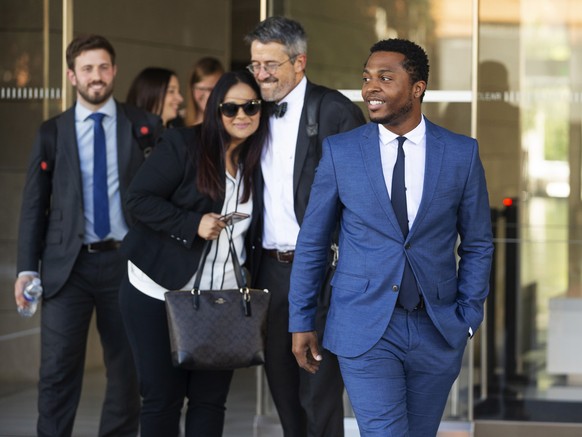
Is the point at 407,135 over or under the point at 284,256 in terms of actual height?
over

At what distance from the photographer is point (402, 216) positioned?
13.0 feet

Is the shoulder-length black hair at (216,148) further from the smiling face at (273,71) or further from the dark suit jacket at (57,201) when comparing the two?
the dark suit jacket at (57,201)

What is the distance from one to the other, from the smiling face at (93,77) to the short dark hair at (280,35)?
1.05 meters

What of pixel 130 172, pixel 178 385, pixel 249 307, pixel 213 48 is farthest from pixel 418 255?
pixel 213 48

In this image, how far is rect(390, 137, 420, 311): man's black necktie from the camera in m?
3.91

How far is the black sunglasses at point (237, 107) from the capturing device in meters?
4.82

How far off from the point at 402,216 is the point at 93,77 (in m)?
2.34

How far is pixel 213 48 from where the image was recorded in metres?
9.78

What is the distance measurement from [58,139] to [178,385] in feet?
4.80

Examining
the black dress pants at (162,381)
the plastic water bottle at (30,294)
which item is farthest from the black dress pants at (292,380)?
the plastic water bottle at (30,294)

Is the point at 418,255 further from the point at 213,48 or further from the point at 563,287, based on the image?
the point at 213,48

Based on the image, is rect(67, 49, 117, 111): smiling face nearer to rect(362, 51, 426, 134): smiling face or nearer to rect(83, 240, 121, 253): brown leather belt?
rect(83, 240, 121, 253): brown leather belt

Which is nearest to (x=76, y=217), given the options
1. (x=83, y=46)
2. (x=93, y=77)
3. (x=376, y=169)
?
(x=93, y=77)

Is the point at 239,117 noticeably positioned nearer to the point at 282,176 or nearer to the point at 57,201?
the point at 282,176
